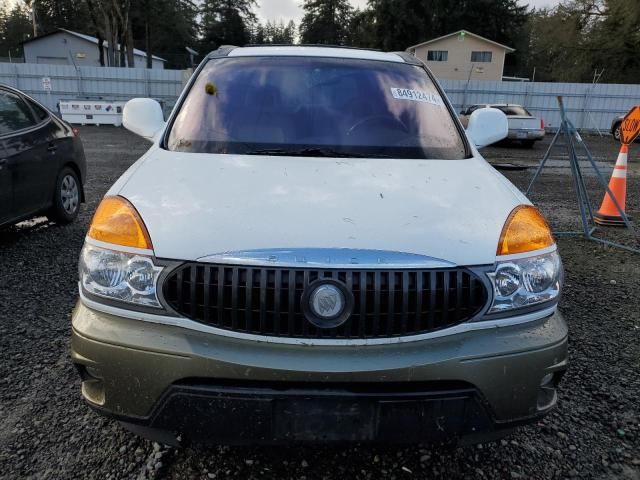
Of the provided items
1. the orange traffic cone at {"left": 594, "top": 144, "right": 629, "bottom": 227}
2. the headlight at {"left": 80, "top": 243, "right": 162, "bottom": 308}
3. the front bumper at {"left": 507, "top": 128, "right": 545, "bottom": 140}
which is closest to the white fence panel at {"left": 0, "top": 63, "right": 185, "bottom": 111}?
the front bumper at {"left": 507, "top": 128, "right": 545, "bottom": 140}

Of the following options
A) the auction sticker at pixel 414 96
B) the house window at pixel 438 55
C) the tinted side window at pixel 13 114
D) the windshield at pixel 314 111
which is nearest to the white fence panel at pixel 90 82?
the tinted side window at pixel 13 114

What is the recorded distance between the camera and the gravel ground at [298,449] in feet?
7.23

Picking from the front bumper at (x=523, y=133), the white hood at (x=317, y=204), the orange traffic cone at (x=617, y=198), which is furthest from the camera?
the front bumper at (x=523, y=133)

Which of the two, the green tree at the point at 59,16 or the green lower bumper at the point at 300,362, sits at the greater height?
the green tree at the point at 59,16

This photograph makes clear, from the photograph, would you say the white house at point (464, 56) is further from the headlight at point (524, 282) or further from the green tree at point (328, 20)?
the headlight at point (524, 282)

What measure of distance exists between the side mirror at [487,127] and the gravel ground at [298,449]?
1.42 meters

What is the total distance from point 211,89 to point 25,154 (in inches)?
117

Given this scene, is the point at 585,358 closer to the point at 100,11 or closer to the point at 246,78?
the point at 246,78

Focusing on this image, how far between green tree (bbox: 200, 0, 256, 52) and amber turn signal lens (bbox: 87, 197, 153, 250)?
215 ft

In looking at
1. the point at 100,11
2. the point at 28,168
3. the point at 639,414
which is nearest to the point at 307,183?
the point at 639,414

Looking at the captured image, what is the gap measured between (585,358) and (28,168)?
16.6 ft

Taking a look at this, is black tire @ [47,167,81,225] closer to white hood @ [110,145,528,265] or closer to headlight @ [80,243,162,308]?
white hood @ [110,145,528,265]

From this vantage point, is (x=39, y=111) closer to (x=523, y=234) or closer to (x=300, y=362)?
(x=300, y=362)

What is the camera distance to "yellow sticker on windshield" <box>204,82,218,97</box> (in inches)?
120
